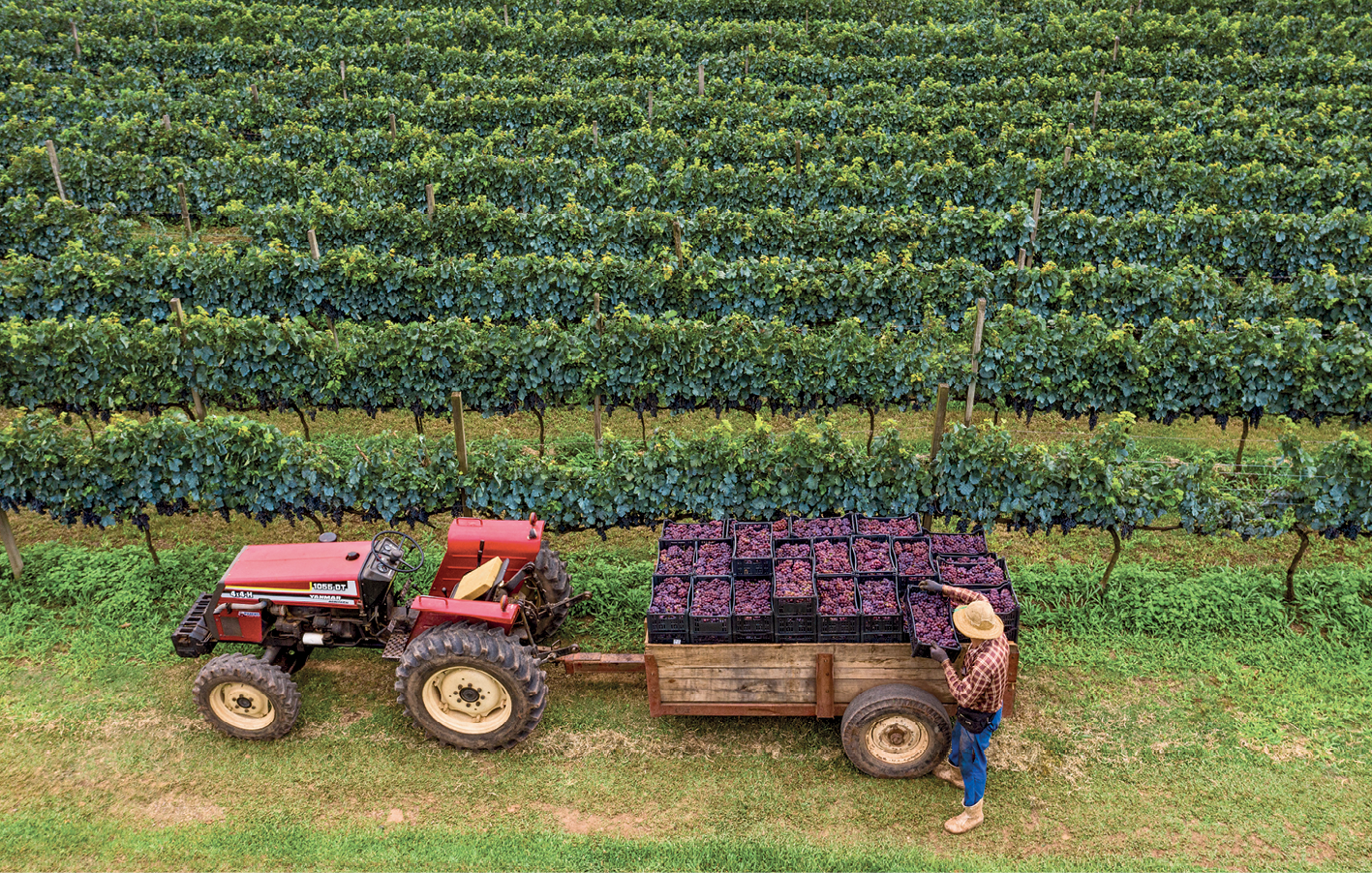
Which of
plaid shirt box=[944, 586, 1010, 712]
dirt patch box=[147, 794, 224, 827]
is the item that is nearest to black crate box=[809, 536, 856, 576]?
plaid shirt box=[944, 586, 1010, 712]

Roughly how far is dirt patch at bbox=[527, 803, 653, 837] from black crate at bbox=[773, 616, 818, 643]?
1576mm

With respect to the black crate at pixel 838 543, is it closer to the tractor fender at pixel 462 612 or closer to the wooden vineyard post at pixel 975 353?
the tractor fender at pixel 462 612

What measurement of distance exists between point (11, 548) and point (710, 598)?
6804 millimetres

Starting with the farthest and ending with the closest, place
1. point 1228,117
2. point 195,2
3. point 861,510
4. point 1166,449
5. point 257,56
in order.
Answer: point 195,2 < point 257,56 < point 1228,117 < point 1166,449 < point 861,510

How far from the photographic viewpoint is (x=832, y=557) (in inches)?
314

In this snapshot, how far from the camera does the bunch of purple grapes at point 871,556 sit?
786 cm

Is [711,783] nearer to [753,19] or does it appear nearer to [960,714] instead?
[960,714]

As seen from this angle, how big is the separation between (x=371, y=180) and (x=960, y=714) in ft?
42.3

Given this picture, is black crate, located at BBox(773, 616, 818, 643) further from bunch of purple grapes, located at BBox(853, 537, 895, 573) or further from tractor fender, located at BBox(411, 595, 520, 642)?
tractor fender, located at BBox(411, 595, 520, 642)

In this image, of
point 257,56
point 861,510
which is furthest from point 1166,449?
point 257,56

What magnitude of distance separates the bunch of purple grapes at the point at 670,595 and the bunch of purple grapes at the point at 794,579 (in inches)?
27.2

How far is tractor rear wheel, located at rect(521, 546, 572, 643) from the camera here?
832cm

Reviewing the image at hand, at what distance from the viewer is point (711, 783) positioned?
7.38 metres

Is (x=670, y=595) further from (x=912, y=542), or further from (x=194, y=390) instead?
(x=194, y=390)
